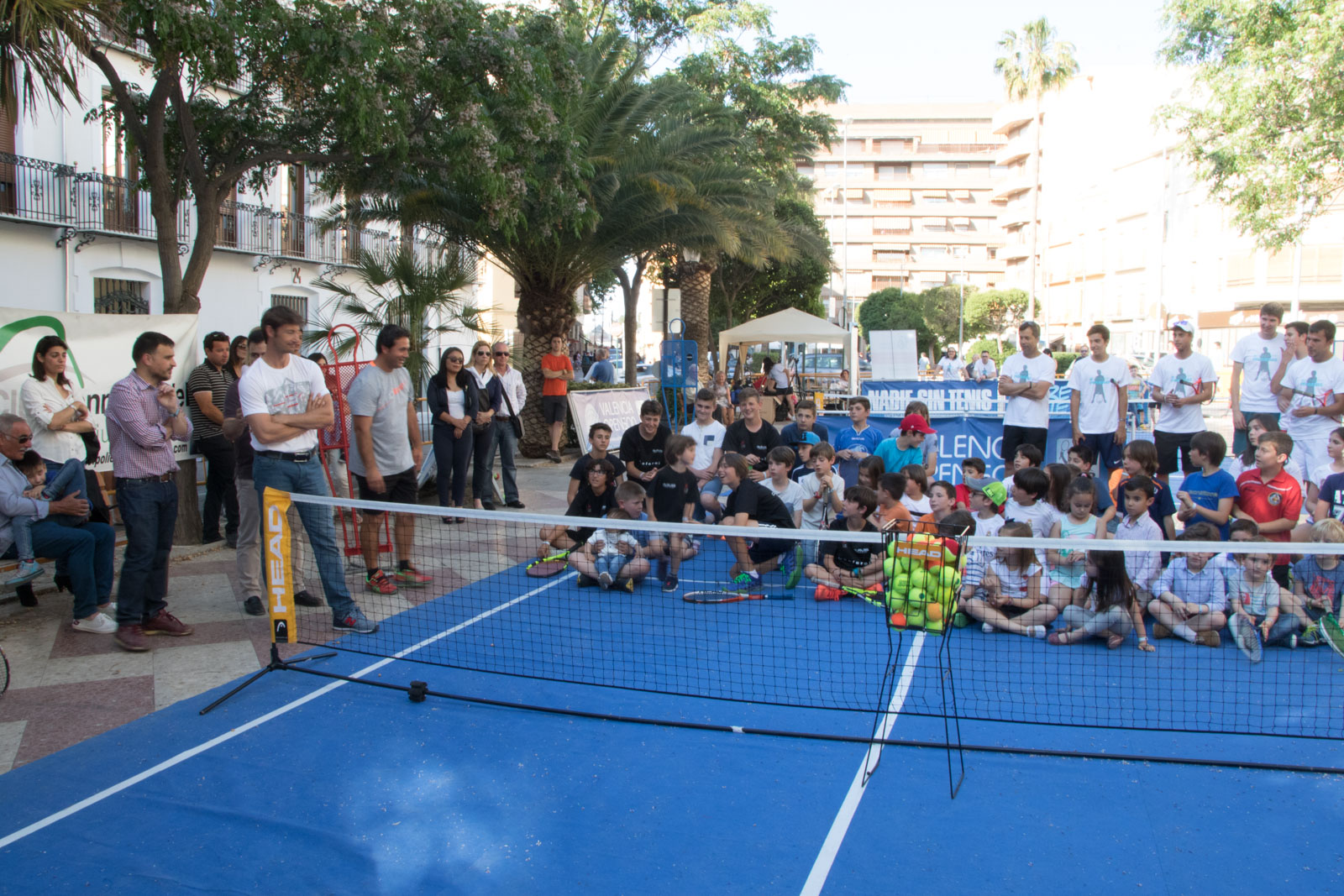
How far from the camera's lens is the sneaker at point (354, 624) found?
247 inches

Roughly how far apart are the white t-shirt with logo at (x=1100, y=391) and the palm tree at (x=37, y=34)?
8.92 meters

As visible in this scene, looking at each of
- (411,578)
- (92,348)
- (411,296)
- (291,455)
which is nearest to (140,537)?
(291,455)

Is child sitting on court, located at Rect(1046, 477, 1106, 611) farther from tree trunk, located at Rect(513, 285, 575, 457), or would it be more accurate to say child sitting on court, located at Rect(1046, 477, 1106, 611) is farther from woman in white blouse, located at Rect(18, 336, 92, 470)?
tree trunk, located at Rect(513, 285, 575, 457)

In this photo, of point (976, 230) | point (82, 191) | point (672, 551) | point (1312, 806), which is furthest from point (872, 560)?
point (976, 230)

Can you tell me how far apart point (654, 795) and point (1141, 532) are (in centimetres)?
439

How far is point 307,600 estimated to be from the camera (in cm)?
684

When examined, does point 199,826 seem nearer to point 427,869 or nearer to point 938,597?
point 427,869

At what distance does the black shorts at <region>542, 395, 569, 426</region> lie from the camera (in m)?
14.2

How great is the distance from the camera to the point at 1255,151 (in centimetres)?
1850

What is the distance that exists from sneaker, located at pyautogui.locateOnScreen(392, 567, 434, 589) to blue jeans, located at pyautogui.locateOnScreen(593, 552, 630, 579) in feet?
4.33

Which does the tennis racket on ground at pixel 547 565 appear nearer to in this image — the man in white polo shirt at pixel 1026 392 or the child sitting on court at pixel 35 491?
the child sitting on court at pixel 35 491

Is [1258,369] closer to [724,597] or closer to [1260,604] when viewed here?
[1260,604]

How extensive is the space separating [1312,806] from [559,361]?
1114 cm

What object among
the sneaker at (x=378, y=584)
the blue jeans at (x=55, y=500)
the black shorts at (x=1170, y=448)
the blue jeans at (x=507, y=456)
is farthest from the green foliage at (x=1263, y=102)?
the blue jeans at (x=55, y=500)
